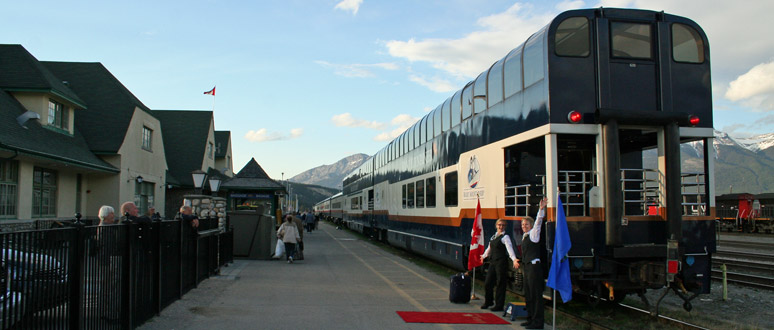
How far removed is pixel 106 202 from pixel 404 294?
17.9 metres

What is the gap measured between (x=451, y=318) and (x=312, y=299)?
2.78 m

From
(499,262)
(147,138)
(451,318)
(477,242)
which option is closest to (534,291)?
(499,262)

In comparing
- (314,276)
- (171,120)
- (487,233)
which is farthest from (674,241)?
(171,120)

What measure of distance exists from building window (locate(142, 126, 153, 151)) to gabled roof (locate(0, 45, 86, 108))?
243 inches

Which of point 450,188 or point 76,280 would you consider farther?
point 450,188

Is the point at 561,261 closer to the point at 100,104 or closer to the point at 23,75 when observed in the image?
the point at 23,75

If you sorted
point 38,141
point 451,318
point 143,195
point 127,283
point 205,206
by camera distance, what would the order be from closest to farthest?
point 127,283, point 451,318, point 205,206, point 38,141, point 143,195

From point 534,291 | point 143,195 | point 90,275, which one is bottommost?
point 534,291

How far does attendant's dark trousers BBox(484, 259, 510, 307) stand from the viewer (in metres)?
9.57

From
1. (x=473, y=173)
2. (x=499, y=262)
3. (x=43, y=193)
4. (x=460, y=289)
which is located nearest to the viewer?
(x=499, y=262)

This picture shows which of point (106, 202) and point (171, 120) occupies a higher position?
point (171, 120)

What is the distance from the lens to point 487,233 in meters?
11.1

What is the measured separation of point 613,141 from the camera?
8.54 m

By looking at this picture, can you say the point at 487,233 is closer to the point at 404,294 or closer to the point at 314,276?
the point at 404,294
